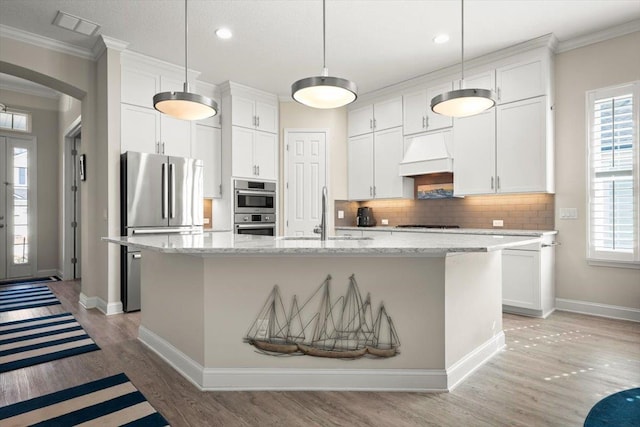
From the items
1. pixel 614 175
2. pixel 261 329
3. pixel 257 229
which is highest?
pixel 614 175

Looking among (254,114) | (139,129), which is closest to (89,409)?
(139,129)

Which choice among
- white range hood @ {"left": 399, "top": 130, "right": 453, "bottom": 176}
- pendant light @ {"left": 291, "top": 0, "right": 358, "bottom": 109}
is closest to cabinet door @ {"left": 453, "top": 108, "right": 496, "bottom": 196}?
white range hood @ {"left": 399, "top": 130, "right": 453, "bottom": 176}

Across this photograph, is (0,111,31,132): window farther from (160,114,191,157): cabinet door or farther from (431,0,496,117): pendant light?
(431,0,496,117): pendant light

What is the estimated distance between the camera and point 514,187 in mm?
4270

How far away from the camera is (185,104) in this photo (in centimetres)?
280

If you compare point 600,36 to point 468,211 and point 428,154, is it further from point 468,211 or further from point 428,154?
point 468,211

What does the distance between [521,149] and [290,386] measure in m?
3.58

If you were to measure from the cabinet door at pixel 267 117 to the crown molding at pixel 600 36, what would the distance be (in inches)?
149

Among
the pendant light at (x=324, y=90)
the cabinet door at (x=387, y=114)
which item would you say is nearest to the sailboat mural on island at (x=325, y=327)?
the pendant light at (x=324, y=90)

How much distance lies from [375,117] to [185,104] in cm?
354

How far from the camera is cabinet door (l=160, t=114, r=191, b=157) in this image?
4633mm

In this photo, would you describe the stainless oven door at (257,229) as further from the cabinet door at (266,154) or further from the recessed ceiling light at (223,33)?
the recessed ceiling light at (223,33)

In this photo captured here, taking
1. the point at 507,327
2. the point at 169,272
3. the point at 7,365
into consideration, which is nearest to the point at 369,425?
the point at 169,272

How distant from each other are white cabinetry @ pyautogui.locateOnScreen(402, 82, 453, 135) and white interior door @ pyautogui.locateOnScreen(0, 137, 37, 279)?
6225mm
